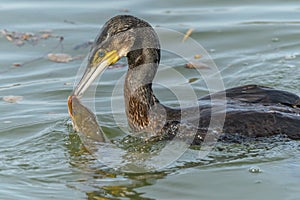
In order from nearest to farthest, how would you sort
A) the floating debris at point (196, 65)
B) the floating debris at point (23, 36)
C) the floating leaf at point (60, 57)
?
the floating debris at point (196, 65) → the floating leaf at point (60, 57) → the floating debris at point (23, 36)

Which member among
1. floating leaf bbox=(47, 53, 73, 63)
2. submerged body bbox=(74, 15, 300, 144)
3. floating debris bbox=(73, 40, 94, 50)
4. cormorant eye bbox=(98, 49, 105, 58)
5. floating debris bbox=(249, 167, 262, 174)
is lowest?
floating debris bbox=(249, 167, 262, 174)

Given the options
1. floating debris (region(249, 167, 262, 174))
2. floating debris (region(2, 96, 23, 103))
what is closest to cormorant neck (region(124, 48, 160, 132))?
floating debris (region(249, 167, 262, 174))

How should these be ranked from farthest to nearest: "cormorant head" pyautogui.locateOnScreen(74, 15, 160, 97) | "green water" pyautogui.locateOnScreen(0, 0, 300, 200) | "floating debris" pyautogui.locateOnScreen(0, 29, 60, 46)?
"floating debris" pyautogui.locateOnScreen(0, 29, 60, 46) < "cormorant head" pyautogui.locateOnScreen(74, 15, 160, 97) < "green water" pyautogui.locateOnScreen(0, 0, 300, 200)

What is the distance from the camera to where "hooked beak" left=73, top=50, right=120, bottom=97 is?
764 centimetres

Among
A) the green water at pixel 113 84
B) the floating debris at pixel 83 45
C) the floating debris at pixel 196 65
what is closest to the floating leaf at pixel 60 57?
the green water at pixel 113 84

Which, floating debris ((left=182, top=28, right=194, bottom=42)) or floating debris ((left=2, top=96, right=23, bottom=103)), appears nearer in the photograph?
floating debris ((left=2, top=96, right=23, bottom=103))

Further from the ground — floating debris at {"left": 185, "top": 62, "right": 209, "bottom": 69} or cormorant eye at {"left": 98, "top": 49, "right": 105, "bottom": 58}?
cormorant eye at {"left": 98, "top": 49, "right": 105, "bottom": 58}

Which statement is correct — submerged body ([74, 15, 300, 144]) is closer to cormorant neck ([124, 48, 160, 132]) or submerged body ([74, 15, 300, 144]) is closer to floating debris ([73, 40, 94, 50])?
cormorant neck ([124, 48, 160, 132])

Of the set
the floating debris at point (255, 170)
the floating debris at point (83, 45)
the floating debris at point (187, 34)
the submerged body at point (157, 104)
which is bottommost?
the floating debris at point (255, 170)

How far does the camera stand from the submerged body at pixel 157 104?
7777mm

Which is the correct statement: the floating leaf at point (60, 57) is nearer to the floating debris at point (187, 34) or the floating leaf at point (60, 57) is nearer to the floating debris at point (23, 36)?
the floating debris at point (23, 36)

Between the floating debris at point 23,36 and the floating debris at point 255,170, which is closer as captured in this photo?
the floating debris at point 255,170

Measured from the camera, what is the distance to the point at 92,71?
25.4 ft

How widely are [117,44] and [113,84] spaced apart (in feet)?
7.58
